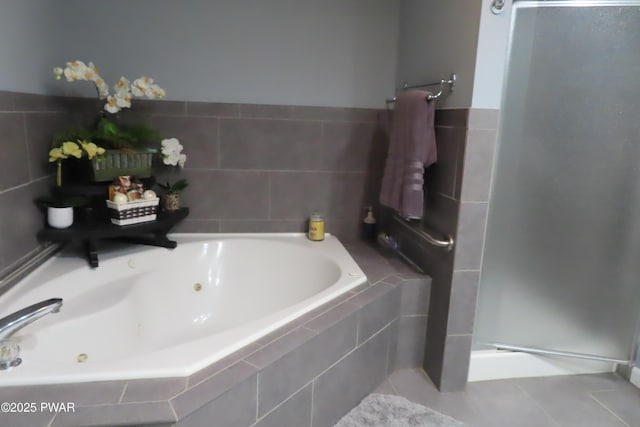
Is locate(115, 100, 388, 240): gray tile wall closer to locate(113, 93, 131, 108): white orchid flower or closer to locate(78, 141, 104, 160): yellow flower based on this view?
locate(113, 93, 131, 108): white orchid flower

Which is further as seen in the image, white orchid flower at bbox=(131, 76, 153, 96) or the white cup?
white orchid flower at bbox=(131, 76, 153, 96)

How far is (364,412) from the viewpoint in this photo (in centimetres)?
174

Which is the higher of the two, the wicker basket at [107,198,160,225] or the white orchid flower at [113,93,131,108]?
the white orchid flower at [113,93,131,108]

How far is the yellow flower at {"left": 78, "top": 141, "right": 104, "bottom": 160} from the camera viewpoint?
6.11 feet

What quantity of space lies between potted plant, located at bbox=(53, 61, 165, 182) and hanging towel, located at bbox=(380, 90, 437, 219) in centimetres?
112

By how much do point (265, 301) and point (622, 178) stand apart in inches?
66.6

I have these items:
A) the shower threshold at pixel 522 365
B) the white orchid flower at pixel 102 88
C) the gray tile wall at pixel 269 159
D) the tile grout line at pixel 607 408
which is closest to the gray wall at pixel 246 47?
the gray tile wall at pixel 269 159

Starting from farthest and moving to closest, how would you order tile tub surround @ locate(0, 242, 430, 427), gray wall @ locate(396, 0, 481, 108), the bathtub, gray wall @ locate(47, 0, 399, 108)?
gray wall @ locate(47, 0, 399, 108)
gray wall @ locate(396, 0, 481, 108)
the bathtub
tile tub surround @ locate(0, 242, 430, 427)

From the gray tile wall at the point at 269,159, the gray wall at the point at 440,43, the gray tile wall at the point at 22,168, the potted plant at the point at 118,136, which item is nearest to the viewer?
the gray tile wall at the point at 22,168

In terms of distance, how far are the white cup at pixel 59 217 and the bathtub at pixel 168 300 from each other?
6.2 inches

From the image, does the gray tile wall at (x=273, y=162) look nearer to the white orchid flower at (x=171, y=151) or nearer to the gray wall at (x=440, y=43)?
the white orchid flower at (x=171, y=151)

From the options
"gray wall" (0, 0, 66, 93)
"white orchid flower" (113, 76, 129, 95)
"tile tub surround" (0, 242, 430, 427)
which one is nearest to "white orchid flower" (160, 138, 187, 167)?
"white orchid flower" (113, 76, 129, 95)

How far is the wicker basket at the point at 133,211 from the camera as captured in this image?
1979mm

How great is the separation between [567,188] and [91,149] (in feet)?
6.61
